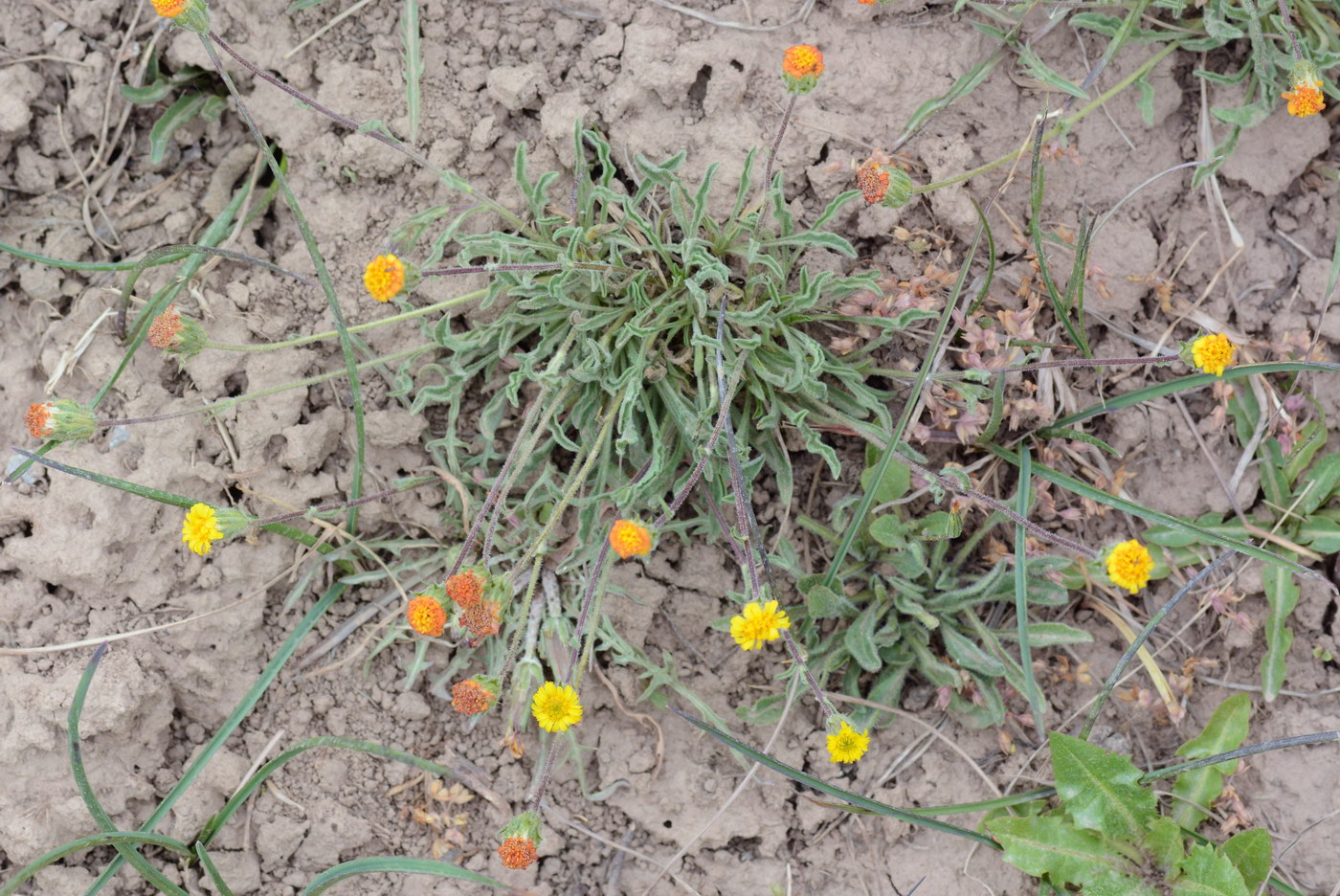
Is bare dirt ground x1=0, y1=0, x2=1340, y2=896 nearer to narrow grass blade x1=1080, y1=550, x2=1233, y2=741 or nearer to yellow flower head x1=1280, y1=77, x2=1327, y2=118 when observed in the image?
narrow grass blade x1=1080, y1=550, x2=1233, y2=741

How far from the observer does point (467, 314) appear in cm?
328

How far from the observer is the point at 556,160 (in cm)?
326

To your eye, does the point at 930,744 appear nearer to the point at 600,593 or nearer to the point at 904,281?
the point at 600,593

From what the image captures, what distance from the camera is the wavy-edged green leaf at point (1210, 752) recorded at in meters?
3.14

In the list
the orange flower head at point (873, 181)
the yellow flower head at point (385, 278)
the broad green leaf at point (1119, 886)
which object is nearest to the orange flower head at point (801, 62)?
the orange flower head at point (873, 181)

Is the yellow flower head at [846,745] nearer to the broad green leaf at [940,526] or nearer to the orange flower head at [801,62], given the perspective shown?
the broad green leaf at [940,526]

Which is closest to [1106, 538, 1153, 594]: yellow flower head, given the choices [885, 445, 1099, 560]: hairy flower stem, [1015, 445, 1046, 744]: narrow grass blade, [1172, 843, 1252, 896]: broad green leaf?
[885, 445, 1099, 560]: hairy flower stem

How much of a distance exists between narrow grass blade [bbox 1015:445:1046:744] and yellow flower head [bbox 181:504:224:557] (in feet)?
7.27

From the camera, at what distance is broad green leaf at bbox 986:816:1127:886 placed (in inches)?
118

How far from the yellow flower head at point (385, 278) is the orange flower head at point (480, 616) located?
2.71 feet

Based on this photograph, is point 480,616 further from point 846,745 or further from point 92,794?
point 92,794

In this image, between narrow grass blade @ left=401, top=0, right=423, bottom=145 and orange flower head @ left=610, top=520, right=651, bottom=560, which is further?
narrow grass blade @ left=401, top=0, right=423, bottom=145

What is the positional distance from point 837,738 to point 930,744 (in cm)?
81

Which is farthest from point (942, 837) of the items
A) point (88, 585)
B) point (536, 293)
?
point (88, 585)
